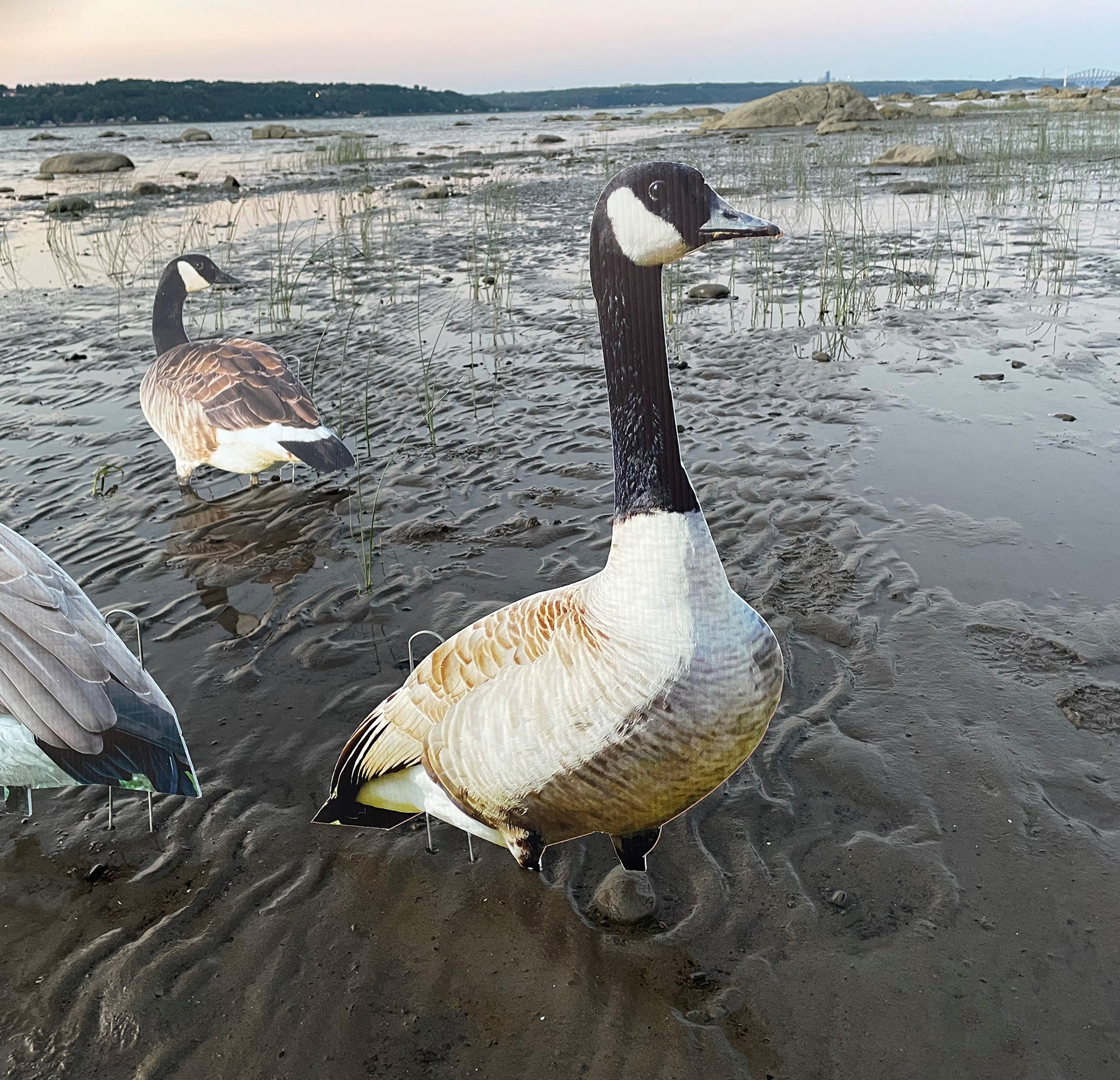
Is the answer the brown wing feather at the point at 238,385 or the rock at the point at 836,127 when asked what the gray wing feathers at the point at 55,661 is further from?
the rock at the point at 836,127

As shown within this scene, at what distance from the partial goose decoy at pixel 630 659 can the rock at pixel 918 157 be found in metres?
22.4

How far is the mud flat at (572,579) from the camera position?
9.47ft

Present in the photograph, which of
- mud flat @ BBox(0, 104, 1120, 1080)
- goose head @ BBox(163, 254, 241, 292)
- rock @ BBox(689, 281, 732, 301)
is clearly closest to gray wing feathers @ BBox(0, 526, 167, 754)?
mud flat @ BBox(0, 104, 1120, 1080)

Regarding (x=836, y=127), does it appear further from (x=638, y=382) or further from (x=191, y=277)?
(x=638, y=382)

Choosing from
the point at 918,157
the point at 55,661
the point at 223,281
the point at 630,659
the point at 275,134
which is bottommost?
the point at 55,661

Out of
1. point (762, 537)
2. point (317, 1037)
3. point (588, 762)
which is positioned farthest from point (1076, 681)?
point (317, 1037)

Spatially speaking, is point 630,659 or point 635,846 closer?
point 630,659

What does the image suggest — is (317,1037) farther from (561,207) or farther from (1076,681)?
(561,207)

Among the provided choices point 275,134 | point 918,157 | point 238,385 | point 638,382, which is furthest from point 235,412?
point 275,134

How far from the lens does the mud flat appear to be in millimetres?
2887

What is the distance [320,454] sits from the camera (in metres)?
6.56

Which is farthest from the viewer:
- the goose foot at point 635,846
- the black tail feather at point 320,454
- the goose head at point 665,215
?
the black tail feather at point 320,454

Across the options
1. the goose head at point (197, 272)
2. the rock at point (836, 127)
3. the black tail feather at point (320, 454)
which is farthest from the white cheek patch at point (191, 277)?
the rock at point (836, 127)

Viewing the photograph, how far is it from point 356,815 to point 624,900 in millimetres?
1057
